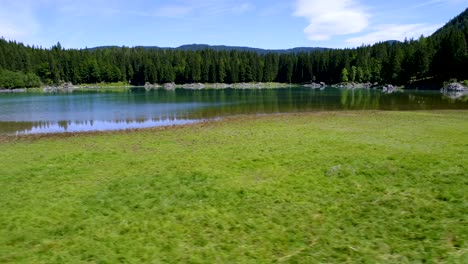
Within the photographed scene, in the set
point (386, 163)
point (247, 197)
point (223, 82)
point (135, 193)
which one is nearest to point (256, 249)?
point (247, 197)

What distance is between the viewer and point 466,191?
10.4m

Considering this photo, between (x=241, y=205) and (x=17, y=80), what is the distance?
155923 millimetres

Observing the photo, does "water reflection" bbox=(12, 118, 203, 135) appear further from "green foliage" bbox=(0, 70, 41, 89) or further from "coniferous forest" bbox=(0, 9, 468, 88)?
"green foliage" bbox=(0, 70, 41, 89)

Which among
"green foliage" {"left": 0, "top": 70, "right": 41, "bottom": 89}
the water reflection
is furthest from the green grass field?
"green foliage" {"left": 0, "top": 70, "right": 41, "bottom": 89}

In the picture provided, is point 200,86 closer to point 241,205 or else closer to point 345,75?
point 345,75

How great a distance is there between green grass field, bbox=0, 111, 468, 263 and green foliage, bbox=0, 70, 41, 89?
141 m

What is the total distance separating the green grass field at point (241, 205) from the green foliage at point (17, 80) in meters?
141

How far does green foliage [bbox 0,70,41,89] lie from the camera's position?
13625cm

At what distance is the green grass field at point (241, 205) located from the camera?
7.70 meters

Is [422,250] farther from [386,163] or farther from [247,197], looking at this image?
[386,163]

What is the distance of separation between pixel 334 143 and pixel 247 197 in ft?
31.5

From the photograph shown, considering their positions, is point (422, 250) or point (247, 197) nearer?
point (422, 250)

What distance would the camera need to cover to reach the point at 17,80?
140 m

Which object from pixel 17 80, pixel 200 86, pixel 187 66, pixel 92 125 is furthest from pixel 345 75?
pixel 92 125
